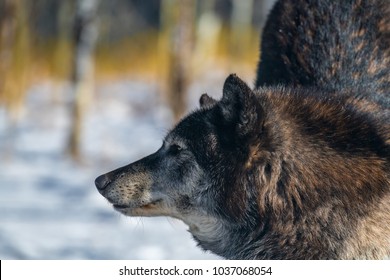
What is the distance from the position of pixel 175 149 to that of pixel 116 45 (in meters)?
26.0

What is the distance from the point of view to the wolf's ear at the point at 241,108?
13.3ft

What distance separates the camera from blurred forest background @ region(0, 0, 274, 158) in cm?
1519

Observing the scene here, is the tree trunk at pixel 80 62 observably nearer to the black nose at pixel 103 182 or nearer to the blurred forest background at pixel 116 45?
the blurred forest background at pixel 116 45

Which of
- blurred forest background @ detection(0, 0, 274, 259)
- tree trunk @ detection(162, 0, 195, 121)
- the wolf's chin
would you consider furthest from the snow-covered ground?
tree trunk @ detection(162, 0, 195, 121)

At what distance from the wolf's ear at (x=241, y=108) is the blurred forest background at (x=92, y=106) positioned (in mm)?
1018

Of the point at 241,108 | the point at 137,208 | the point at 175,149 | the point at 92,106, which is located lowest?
the point at 137,208

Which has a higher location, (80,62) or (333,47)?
(80,62)

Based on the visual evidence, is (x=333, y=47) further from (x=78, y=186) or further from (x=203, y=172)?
(x=78, y=186)

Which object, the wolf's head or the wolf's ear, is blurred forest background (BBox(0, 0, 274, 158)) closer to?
the wolf's head

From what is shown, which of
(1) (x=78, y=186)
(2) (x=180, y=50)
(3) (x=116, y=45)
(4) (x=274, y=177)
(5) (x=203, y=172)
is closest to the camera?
(4) (x=274, y=177)

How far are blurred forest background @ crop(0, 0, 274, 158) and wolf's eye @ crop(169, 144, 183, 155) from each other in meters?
9.98

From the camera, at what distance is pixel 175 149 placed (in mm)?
4398

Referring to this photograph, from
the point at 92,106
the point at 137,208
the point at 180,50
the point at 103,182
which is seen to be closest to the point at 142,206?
the point at 137,208

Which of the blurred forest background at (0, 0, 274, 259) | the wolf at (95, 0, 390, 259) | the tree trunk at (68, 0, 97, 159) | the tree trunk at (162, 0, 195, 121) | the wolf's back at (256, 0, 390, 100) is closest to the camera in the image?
the wolf at (95, 0, 390, 259)
